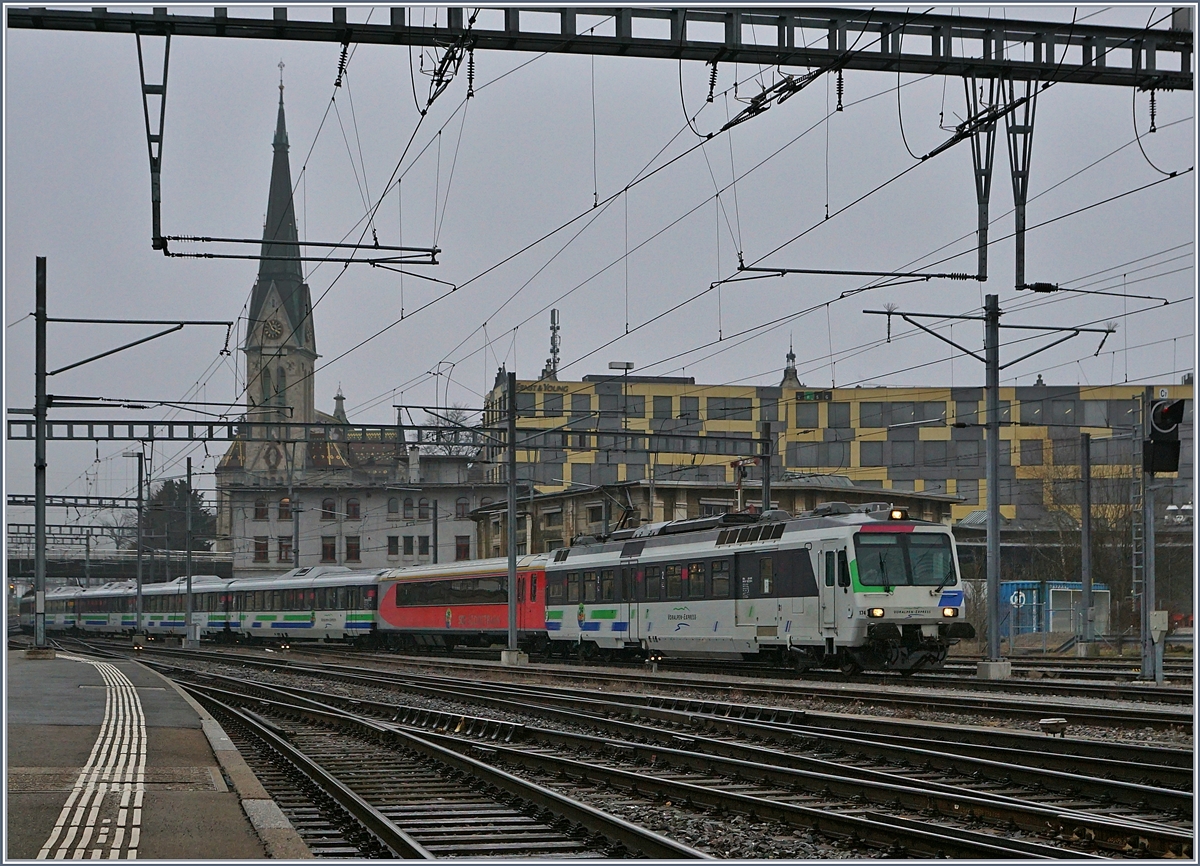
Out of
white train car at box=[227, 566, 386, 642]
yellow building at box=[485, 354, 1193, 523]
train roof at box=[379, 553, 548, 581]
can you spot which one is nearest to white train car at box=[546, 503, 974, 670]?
train roof at box=[379, 553, 548, 581]

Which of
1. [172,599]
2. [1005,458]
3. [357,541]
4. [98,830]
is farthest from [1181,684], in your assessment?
[357,541]

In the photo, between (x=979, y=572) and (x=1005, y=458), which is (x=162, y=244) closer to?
(x=979, y=572)

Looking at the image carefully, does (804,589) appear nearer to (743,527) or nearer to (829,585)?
(829,585)

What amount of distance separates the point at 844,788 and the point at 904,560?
45.4ft

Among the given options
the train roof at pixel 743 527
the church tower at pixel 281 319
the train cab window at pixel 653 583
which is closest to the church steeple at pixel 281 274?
the church tower at pixel 281 319

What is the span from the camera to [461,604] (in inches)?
1772

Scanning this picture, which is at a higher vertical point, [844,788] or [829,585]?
[829,585]

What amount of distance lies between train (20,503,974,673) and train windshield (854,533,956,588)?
0.02 metres

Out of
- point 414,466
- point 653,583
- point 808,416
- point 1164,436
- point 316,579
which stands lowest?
point 316,579

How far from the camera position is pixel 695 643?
3028 centimetres

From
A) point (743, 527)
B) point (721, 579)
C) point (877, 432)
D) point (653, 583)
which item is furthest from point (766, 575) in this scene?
point (877, 432)

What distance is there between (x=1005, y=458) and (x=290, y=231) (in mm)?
55741

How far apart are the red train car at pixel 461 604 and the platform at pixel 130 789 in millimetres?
20030

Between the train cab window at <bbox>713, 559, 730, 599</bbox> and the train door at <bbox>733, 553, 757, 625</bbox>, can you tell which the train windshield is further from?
the train cab window at <bbox>713, 559, 730, 599</bbox>
